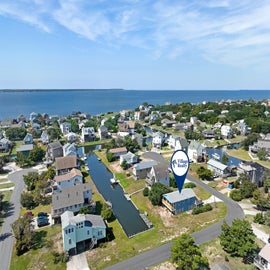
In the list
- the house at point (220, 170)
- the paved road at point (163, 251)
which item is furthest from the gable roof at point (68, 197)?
the house at point (220, 170)

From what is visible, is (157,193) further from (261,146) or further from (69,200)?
(261,146)

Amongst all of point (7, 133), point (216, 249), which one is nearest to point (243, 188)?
point (216, 249)

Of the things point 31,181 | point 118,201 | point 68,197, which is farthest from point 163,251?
point 31,181

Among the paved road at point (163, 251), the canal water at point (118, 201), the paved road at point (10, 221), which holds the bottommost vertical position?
the canal water at point (118, 201)

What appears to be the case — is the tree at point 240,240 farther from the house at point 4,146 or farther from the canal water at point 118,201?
the house at point 4,146

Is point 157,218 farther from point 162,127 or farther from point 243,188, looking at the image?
point 162,127

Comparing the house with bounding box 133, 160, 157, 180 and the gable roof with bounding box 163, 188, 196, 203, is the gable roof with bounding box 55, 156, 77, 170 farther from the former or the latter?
the gable roof with bounding box 163, 188, 196, 203

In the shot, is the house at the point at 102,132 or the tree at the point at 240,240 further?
the house at the point at 102,132
